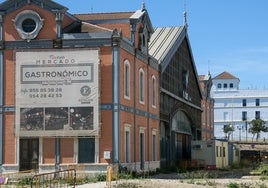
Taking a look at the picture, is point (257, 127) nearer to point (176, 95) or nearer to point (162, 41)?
point (176, 95)

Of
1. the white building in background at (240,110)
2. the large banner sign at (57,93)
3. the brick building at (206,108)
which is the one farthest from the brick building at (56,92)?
the white building in background at (240,110)

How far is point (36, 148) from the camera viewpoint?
40.7 metres

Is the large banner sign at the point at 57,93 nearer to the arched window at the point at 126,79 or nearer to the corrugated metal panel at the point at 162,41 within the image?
the arched window at the point at 126,79

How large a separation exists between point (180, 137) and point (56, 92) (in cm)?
2699

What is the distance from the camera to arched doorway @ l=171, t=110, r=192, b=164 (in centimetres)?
6084

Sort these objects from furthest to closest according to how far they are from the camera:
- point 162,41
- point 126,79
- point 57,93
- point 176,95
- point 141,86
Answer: point 162,41 → point 176,95 → point 141,86 → point 126,79 → point 57,93

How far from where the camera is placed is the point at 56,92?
4034 cm

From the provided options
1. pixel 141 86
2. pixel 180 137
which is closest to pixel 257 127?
pixel 180 137

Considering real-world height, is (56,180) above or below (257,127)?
below

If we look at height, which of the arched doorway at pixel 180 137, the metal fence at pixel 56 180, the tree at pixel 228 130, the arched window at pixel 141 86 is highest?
the arched window at pixel 141 86

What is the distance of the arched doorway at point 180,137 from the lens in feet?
200

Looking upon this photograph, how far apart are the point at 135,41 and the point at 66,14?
237 inches

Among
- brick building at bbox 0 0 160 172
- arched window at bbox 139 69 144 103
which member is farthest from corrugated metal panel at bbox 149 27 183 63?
brick building at bbox 0 0 160 172

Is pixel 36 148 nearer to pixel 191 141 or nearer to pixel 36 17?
pixel 36 17
